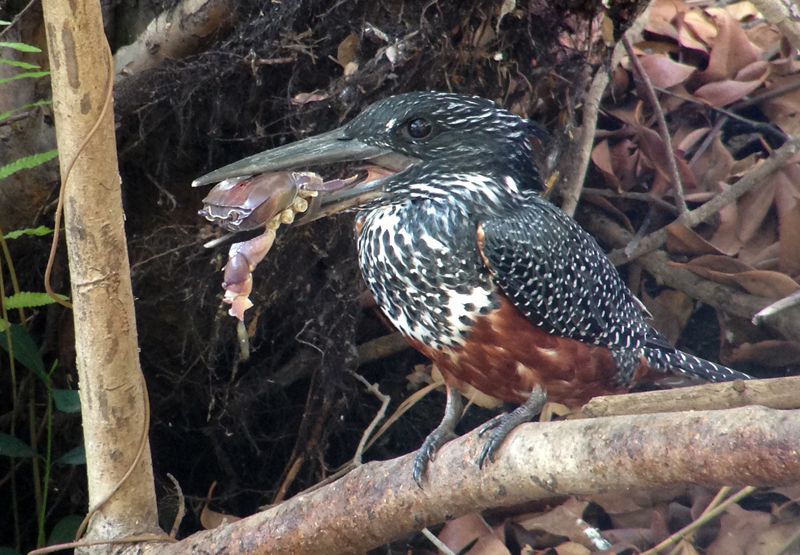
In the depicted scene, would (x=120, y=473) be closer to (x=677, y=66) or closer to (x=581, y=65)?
(x=581, y=65)

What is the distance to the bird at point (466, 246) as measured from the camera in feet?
5.71

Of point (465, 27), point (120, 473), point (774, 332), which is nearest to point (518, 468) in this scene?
point (120, 473)

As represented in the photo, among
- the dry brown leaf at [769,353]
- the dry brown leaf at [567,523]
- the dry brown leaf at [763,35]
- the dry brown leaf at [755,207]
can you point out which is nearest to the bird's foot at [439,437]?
the dry brown leaf at [567,523]

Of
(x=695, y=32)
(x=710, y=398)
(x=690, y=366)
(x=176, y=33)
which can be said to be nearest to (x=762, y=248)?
(x=690, y=366)

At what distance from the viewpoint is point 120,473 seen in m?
1.76

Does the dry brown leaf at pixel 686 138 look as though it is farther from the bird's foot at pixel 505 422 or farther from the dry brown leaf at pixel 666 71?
the bird's foot at pixel 505 422

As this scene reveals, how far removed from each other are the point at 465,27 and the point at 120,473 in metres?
1.51

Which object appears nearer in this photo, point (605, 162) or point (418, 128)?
point (418, 128)

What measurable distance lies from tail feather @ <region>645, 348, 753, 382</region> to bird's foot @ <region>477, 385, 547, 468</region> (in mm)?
461

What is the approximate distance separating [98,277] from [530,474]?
935mm

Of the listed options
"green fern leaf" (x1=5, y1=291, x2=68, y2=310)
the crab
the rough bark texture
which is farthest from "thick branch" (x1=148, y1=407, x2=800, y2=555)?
"green fern leaf" (x1=5, y1=291, x2=68, y2=310)

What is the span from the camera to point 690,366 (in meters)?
2.14

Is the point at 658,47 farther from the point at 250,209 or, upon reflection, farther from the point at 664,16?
the point at 250,209

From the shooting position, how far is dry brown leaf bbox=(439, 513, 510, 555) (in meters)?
2.26
